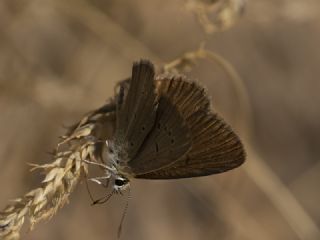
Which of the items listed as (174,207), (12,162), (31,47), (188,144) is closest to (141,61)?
(188,144)

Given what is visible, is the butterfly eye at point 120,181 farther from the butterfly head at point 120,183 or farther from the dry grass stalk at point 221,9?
the dry grass stalk at point 221,9

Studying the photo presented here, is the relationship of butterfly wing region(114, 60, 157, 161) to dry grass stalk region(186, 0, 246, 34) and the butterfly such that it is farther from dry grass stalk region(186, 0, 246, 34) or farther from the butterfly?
dry grass stalk region(186, 0, 246, 34)

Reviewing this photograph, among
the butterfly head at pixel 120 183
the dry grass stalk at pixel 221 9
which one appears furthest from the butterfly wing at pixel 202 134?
the dry grass stalk at pixel 221 9

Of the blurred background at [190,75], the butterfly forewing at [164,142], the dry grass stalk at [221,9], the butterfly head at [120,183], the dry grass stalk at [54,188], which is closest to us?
the dry grass stalk at [54,188]

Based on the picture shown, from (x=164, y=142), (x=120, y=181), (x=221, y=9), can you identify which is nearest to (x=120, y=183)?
(x=120, y=181)

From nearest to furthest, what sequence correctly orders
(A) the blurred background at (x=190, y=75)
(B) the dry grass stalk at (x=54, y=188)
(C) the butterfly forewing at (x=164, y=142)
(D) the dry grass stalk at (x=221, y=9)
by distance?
(B) the dry grass stalk at (x=54, y=188) < (C) the butterfly forewing at (x=164, y=142) < (D) the dry grass stalk at (x=221, y=9) < (A) the blurred background at (x=190, y=75)

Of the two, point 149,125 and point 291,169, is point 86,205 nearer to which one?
point 291,169

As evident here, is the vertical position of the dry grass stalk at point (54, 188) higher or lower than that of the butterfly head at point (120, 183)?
lower
